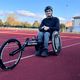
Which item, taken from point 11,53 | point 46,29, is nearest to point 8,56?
point 11,53

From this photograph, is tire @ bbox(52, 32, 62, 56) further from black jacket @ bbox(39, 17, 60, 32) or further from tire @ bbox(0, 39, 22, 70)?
tire @ bbox(0, 39, 22, 70)

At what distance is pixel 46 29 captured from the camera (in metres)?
7.82

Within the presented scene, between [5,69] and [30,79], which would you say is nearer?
[30,79]

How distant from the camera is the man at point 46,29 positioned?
25.2 ft

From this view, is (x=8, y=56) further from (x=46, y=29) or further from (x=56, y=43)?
(x=56, y=43)

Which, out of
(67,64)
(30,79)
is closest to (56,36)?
(67,64)

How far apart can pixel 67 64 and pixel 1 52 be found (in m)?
1.73

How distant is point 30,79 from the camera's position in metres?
4.76

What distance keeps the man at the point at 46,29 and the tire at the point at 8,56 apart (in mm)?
1390

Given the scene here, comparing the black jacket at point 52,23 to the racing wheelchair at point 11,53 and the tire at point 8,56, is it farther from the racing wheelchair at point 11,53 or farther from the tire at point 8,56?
the tire at point 8,56

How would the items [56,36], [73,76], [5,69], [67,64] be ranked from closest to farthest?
[73,76] < [5,69] < [67,64] < [56,36]

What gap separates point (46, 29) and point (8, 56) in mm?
1700

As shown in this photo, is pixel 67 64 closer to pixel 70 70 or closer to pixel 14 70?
pixel 70 70

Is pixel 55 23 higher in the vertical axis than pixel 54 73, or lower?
higher
